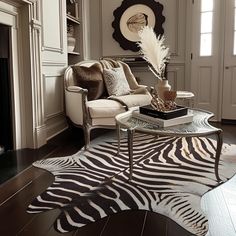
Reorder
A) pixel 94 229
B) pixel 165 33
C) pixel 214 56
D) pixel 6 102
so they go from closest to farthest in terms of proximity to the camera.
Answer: pixel 94 229, pixel 6 102, pixel 214 56, pixel 165 33

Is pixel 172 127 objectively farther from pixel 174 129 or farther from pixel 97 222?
pixel 97 222

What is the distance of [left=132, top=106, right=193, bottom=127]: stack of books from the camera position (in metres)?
2.08

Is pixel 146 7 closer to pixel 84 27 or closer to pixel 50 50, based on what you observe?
pixel 84 27

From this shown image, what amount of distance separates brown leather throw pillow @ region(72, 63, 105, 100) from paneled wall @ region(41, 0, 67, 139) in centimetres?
26

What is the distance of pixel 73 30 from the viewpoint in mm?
4652

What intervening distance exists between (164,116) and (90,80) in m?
1.57

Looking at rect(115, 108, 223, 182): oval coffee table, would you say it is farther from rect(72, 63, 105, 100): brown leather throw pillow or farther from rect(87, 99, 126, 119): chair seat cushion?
rect(72, 63, 105, 100): brown leather throw pillow

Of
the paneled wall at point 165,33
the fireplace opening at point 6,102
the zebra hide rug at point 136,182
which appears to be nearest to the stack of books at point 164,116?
the zebra hide rug at point 136,182

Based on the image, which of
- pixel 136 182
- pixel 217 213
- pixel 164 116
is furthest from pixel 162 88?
pixel 217 213

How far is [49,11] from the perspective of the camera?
3.39m

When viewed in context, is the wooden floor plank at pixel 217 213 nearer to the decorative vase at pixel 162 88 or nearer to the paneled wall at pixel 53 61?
the decorative vase at pixel 162 88

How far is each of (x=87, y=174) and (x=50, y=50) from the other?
172cm

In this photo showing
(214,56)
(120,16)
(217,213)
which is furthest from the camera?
(120,16)

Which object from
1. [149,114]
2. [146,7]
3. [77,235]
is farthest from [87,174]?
[146,7]
